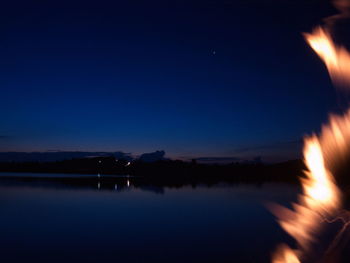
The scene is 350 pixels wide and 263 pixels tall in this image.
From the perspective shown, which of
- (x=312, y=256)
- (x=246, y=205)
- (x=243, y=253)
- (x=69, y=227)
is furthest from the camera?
(x=246, y=205)

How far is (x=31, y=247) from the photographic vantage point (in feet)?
55.6

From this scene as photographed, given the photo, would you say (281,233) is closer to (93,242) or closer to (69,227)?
(93,242)

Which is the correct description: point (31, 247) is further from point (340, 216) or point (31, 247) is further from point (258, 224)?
point (340, 216)

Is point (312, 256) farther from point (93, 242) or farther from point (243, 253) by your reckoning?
point (93, 242)

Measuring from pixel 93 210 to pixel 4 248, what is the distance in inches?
576

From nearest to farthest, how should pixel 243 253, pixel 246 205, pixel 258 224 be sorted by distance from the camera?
pixel 243 253, pixel 258 224, pixel 246 205

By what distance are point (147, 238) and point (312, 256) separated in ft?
25.9

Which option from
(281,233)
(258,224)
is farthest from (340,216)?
(281,233)

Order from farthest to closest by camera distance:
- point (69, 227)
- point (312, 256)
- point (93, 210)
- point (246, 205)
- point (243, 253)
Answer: point (246, 205), point (93, 210), point (69, 227), point (243, 253), point (312, 256)

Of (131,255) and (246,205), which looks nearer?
(131,255)

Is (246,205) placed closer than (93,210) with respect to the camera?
No

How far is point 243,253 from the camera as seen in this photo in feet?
53.2

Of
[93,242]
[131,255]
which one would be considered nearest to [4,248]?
[93,242]

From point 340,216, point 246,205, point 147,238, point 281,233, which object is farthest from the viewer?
point 246,205
